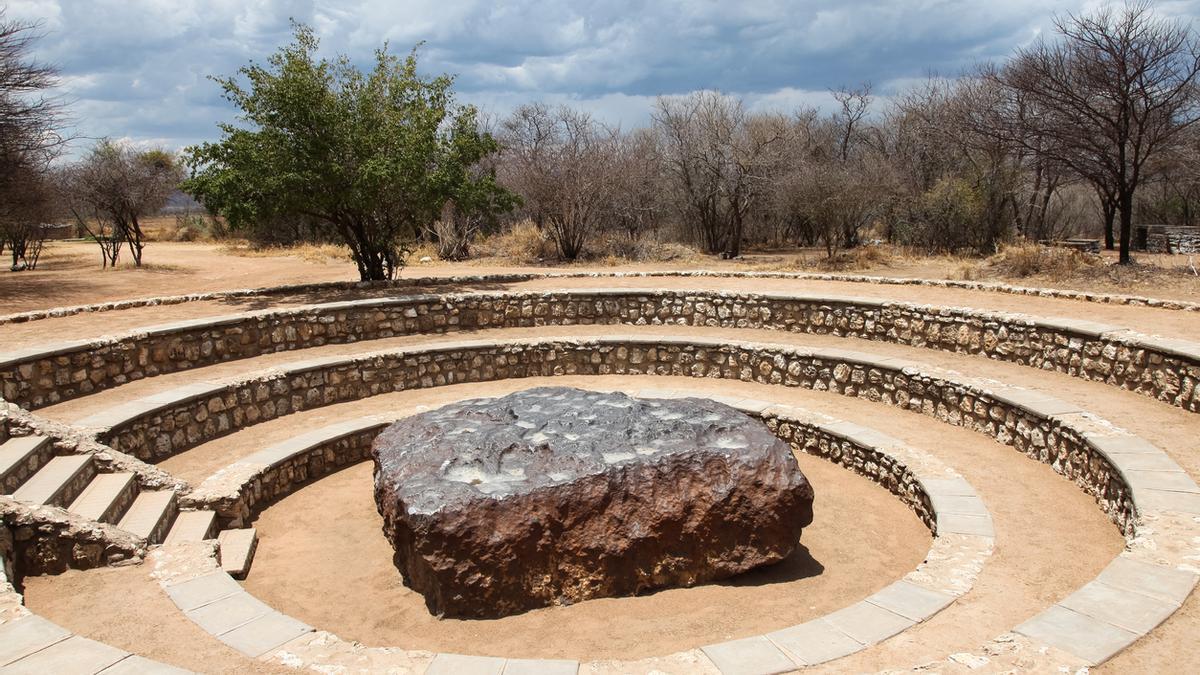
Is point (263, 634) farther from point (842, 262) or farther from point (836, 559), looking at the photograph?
point (842, 262)

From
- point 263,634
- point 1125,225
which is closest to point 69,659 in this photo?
point 263,634

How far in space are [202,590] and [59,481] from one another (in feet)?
7.55

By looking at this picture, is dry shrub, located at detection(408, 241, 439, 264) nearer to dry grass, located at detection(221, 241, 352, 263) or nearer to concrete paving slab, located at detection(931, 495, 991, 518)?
dry grass, located at detection(221, 241, 352, 263)

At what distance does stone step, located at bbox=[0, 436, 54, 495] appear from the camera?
6.11 meters

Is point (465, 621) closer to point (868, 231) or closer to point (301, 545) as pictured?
point (301, 545)

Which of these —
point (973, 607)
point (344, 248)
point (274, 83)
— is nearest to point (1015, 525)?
point (973, 607)

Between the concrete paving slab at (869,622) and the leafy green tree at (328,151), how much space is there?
12.1 metres

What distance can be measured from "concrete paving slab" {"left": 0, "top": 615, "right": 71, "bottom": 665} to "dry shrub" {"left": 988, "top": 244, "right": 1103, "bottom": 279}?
1886cm

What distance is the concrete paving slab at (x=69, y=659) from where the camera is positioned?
358 centimetres

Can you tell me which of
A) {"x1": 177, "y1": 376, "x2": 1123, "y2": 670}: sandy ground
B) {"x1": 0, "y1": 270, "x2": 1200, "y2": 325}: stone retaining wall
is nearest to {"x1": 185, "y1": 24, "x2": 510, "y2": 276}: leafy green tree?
{"x1": 0, "y1": 270, "x2": 1200, "y2": 325}: stone retaining wall

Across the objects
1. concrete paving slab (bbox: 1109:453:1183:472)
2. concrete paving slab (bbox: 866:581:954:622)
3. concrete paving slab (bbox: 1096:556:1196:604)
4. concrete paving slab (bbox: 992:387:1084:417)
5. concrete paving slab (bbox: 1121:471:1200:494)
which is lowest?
concrete paving slab (bbox: 866:581:954:622)

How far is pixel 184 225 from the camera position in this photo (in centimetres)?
4616

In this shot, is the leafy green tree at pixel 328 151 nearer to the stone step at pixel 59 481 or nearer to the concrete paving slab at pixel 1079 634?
the stone step at pixel 59 481

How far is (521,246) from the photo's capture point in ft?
88.0
